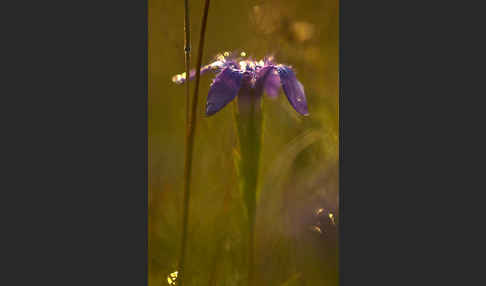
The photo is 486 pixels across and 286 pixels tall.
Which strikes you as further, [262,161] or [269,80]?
[262,161]

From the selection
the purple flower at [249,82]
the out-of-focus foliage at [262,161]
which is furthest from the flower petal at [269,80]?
the out-of-focus foliage at [262,161]

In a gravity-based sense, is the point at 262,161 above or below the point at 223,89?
below

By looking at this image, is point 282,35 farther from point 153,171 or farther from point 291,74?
point 153,171

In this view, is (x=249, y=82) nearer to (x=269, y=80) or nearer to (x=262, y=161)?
(x=269, y=80)

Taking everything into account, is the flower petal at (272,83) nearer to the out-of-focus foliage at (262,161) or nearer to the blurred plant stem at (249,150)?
the blurred plant stem at (249,150)

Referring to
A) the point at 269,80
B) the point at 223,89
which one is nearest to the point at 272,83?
the point at 269,80

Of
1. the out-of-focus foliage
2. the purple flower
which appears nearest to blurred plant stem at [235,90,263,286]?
the purple flower

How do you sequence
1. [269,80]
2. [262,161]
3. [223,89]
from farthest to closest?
[262,161] < [269,80] < [223,89]
